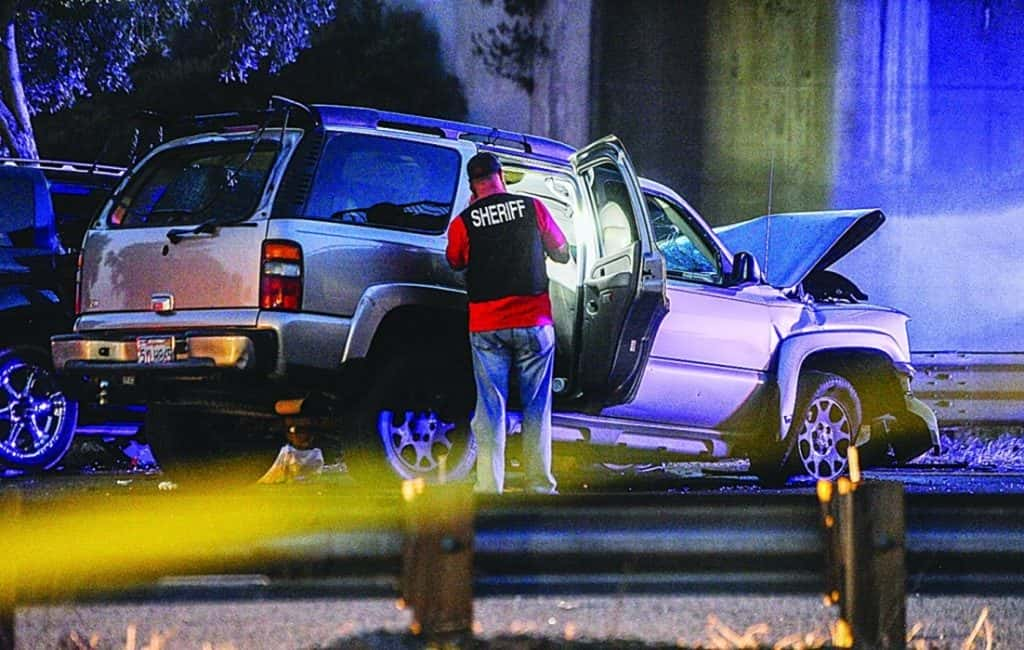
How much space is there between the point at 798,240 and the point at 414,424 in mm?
3668

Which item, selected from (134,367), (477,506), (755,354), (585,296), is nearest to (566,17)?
(755,354)

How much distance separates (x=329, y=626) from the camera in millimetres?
5484

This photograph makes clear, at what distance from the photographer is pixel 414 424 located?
878cm

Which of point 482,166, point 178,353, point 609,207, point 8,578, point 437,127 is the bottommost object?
point 8,578

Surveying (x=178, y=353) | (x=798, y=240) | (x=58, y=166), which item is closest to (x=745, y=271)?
(x=798, y=240)

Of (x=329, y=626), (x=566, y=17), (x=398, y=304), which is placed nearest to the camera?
(x=329, y=626)

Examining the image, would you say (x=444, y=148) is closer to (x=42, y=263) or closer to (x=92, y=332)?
(x=92, y=332)

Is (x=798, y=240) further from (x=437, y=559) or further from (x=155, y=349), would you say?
(x=437, y=559)

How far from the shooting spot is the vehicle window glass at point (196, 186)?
8617 millimetres

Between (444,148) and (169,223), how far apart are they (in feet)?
4.60

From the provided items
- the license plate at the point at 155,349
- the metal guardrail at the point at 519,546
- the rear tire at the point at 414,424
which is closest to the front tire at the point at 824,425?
the rear tire at the point at 414,424

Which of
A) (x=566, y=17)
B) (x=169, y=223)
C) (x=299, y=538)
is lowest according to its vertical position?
(x=299, y=538)

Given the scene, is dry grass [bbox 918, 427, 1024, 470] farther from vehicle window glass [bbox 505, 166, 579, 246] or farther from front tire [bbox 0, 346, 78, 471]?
front tire [bbox 0, 346, 78, 471]

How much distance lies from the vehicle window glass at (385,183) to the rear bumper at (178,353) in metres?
0.68
